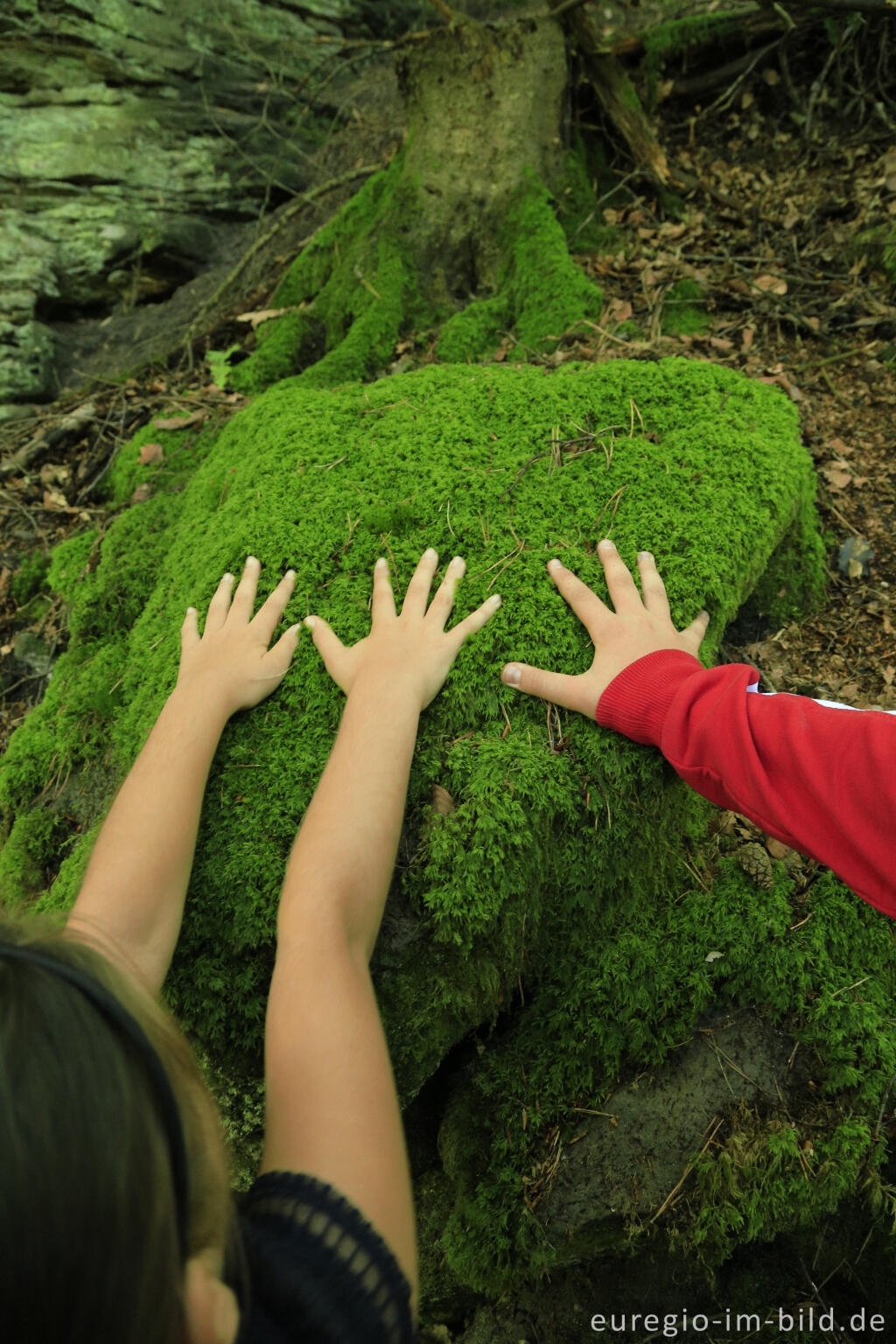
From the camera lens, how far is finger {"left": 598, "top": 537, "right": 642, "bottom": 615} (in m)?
2.66

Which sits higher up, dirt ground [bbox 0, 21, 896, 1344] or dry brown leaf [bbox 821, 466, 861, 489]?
dirt ground [bbox 0, 21, 896, 1344]

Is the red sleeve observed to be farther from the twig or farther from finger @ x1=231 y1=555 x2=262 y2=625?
the twig

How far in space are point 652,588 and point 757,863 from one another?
117 cm

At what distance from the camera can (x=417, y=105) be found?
470 centimetres

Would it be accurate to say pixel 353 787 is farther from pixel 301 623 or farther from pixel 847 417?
pixel 847 417

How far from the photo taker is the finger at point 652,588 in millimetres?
2668

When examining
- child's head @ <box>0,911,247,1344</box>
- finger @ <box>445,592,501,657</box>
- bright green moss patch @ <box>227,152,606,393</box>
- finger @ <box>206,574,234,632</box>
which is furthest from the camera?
bright green moss patch @ <box>227,152,606,393</box>

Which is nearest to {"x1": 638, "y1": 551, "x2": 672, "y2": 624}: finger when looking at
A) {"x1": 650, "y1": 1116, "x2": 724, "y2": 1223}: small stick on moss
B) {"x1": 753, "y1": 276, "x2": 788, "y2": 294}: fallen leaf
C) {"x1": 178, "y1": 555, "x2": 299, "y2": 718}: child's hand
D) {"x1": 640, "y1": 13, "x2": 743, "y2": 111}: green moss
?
{"x1": 178, "y1": 555, "x2": 299, "y2": 718}: child's hand

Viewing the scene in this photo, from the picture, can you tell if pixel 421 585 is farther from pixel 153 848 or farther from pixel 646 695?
pixel 153 848

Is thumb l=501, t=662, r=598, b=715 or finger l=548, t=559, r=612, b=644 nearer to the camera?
thumb l=501, t=662, r=598, b=715

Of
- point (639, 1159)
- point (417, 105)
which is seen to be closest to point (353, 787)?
point (639, 1159)

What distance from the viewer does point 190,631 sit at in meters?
2.86

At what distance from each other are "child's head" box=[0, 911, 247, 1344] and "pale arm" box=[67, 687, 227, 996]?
0.80m

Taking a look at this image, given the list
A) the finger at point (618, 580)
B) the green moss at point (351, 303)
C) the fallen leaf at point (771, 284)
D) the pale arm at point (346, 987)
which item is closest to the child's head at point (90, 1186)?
the pale arm at point (346, 987)
